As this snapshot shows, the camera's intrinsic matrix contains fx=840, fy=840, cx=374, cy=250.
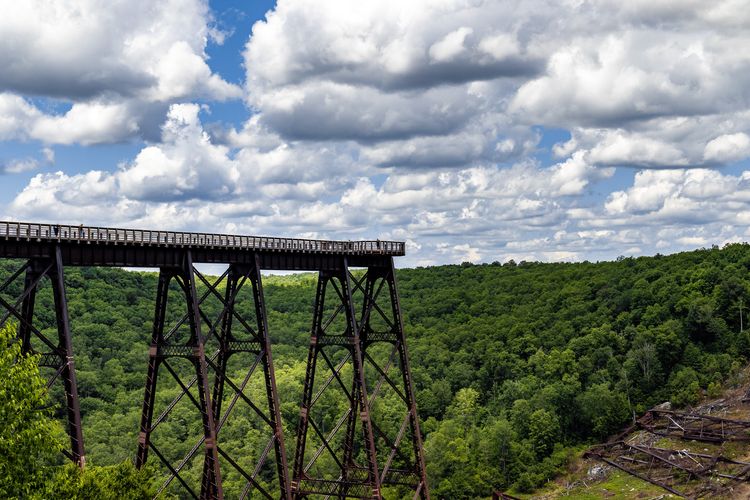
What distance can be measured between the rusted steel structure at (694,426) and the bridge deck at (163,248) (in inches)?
1557

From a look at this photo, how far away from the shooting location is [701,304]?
96.2 meters

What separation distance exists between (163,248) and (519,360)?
75971 millimetres

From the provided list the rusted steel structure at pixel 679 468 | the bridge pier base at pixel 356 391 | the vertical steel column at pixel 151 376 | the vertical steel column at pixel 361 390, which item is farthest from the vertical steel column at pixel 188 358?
the rusted steel structure at pixel 679 468

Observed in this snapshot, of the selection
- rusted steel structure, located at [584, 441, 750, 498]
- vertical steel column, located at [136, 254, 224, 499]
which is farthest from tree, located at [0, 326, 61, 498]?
rusted steel structure, located at [584, 441, 750, 498]

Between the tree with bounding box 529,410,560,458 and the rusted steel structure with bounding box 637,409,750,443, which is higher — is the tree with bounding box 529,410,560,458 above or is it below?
below

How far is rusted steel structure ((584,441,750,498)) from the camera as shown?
61.7m

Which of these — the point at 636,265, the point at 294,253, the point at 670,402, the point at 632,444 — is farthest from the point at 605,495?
the point at 636,265

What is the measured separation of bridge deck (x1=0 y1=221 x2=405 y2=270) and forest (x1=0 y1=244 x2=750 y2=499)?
134ft

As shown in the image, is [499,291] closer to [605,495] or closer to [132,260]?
[605,495]

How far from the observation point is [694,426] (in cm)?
7488

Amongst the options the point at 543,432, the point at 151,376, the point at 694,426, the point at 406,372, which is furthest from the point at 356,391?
the point at 543,432

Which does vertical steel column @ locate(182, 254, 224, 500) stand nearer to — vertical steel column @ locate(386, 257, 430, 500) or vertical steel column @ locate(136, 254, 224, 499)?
vertical steel column @ locate(136, 254, 224, 499)

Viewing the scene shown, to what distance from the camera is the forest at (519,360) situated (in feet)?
278

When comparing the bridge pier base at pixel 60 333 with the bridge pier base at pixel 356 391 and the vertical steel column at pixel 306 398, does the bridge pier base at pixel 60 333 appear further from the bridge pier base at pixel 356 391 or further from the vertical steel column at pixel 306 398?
the vertical steel column at pixel 306 398
